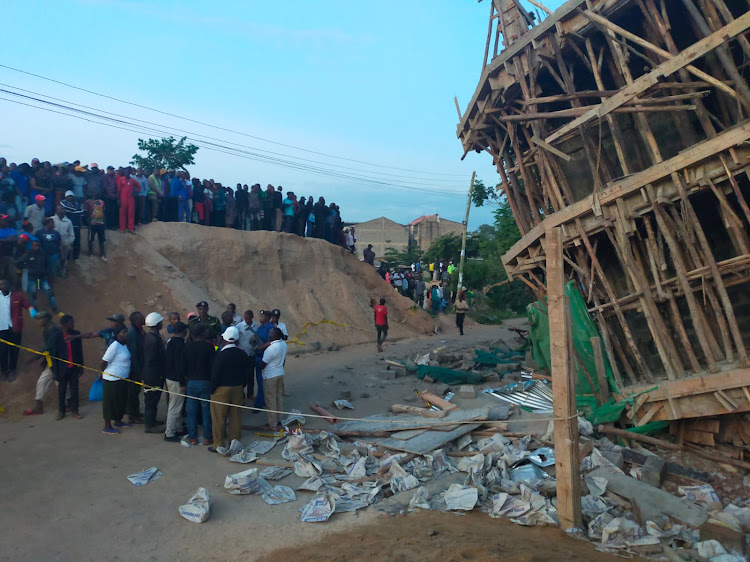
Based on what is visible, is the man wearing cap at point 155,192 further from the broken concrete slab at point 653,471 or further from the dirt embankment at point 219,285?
the broken concrete slab at point 653,471

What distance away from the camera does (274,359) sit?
8.73 m

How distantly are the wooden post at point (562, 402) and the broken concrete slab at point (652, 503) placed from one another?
1132 millimetres

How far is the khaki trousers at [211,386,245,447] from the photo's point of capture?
25.3 ft

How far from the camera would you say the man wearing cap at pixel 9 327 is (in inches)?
360

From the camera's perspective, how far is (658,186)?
26.9 feet

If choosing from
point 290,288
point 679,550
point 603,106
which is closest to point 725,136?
point 603,106

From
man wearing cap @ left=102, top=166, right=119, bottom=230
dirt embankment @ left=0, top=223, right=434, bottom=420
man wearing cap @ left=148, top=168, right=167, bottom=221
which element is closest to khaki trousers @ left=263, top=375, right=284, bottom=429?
dirt embankment @ left=0, top=223, right=434, bottom=420

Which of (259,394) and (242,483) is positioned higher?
(259,394)

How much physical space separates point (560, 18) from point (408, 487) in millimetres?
7875

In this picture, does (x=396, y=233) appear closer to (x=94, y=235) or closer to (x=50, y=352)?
(x=94, y=235)

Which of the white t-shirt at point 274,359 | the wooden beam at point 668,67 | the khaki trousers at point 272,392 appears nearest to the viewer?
the wooden beam at point 668,67

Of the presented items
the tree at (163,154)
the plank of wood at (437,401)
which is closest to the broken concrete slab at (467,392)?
the plank of wood at (437,401)

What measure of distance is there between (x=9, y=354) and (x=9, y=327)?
24.5 inches

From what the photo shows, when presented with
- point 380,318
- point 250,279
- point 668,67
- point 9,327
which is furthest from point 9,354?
point 668,67
